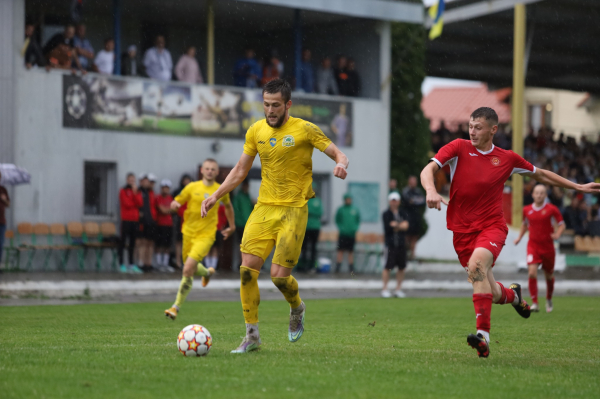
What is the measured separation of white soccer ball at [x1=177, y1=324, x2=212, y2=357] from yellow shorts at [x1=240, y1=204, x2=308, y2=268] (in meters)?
0.94

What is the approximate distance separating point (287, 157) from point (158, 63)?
57.5 ft

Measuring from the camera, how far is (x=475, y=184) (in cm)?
881

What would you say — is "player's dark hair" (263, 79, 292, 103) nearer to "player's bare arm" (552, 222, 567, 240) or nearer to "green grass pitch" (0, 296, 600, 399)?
"green grass pitch" (0, 296, 600, 399)

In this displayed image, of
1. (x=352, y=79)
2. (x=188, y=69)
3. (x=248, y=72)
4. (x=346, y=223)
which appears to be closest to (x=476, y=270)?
(x=346, y=223)

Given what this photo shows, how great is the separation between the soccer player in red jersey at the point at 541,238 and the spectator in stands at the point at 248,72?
1310 cm

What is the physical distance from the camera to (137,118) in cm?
2489

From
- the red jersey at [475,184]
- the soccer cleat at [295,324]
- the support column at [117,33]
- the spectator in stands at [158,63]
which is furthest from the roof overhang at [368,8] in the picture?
the soccer cleat at [295,324]

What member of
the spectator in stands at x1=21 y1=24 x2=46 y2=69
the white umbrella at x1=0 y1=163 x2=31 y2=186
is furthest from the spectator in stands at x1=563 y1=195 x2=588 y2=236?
the white umbrella at x1=0 y1=163 x2=31 y2=186

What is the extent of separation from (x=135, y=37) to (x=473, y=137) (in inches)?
843

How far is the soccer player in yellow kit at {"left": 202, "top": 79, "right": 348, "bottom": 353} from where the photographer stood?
27.8 ft

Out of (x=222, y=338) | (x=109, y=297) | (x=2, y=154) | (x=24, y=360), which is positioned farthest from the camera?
(x=2, y=154)

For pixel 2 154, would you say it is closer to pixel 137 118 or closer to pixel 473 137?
pixel 137 118

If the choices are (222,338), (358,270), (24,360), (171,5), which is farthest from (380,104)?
(24,360)

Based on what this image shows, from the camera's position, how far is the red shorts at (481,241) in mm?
8617
